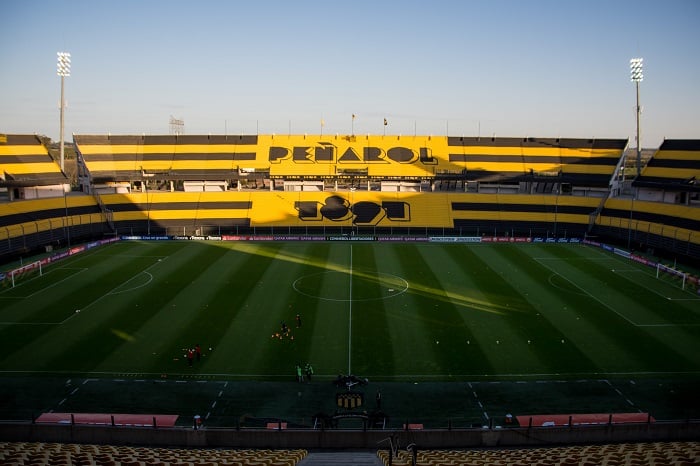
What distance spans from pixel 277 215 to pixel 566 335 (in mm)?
45247

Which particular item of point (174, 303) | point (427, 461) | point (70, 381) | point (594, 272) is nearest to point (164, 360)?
point (70, 381)

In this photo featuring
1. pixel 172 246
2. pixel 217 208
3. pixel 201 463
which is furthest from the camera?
pixel 217 208

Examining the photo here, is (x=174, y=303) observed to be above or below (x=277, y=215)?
below

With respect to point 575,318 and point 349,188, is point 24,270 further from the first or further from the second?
point 575,318

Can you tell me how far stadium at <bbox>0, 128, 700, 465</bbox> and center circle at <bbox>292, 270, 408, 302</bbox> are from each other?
332 mm

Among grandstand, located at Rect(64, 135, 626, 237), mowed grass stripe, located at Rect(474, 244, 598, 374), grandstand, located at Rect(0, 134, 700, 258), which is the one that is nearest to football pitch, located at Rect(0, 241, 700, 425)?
mowed grass stripe, located at Rect(474, 244, 598, 374)

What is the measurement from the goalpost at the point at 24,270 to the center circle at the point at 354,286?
76.9 ft

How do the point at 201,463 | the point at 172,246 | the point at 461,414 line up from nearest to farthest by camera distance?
the point at 201,463, the point at 461,414, the point at 172,246

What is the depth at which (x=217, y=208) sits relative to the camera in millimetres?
71500

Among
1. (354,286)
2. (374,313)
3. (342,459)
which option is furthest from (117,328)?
(342,459)

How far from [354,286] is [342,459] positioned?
82.2ft

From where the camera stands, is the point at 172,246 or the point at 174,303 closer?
the point at 174,303

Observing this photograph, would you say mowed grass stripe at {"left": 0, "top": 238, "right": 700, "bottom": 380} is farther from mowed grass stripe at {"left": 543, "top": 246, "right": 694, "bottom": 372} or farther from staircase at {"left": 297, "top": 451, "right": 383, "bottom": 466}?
staircase at {"left": 297, "top": 451, "right": 383, "bottom": 466}

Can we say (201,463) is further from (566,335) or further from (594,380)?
(566,335)
